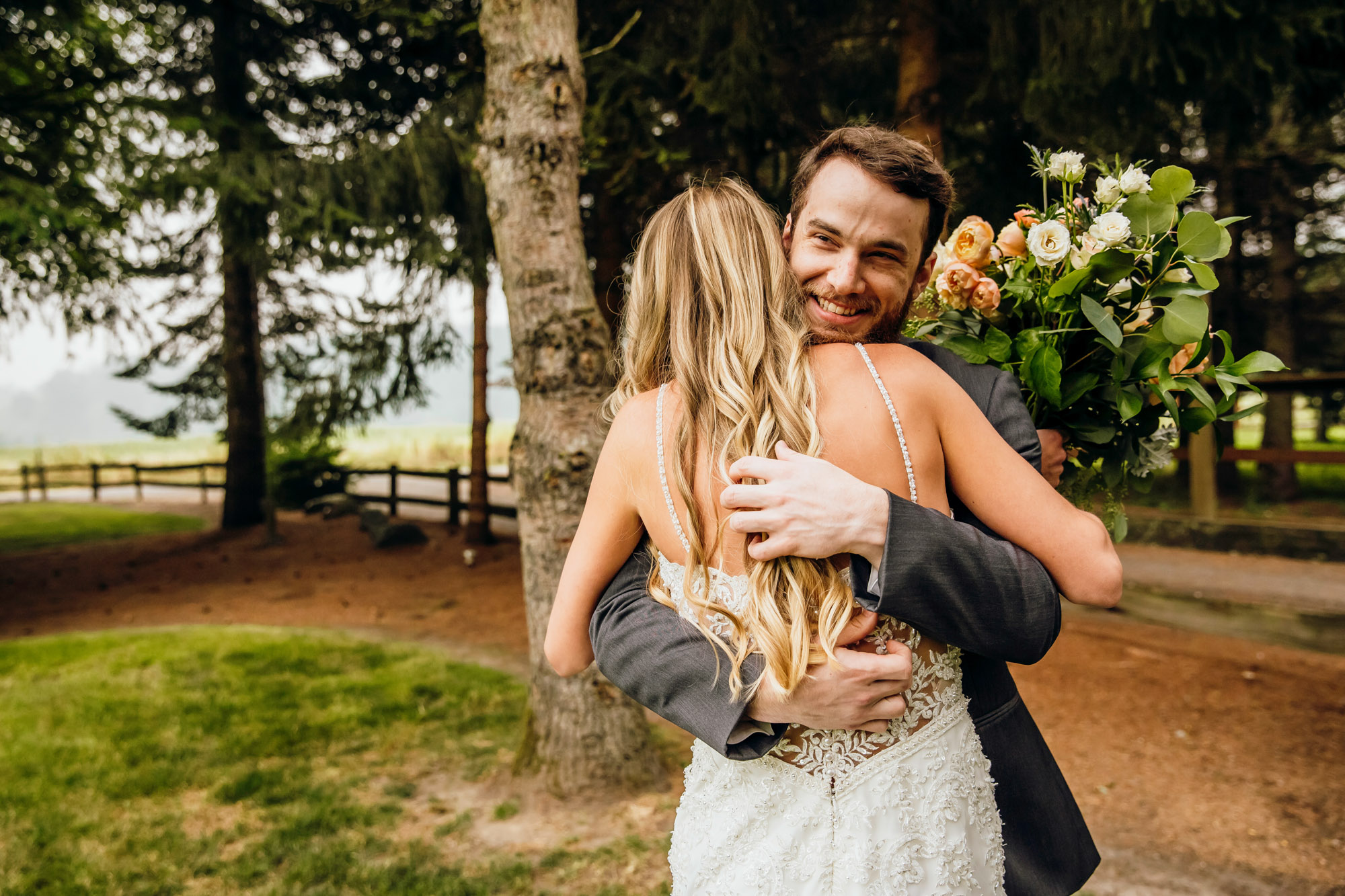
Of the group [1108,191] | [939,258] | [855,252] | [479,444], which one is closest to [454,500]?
[479,444]

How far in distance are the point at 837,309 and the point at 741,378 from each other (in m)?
0.35

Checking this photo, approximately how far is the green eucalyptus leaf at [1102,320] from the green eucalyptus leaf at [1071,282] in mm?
35

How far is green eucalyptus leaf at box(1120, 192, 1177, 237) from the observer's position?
1637 mm

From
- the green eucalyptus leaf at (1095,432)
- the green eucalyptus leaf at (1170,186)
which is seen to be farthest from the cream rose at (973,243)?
the green eucalyptus leaf at (1095,432)

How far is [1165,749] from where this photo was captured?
476cm

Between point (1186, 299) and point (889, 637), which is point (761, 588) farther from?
point (1186, 299)

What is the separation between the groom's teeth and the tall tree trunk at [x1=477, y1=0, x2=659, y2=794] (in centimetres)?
252

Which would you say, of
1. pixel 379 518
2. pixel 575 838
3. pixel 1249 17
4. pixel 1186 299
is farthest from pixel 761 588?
pixel 379 518

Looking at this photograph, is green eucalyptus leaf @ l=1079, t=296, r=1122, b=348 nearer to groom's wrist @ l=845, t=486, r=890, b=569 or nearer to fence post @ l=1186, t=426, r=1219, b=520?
groom's wrist @ l=845, t=486, r=890, b=569

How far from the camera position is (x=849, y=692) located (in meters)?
1.34

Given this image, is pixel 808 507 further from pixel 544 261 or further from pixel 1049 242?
pixel 544 261

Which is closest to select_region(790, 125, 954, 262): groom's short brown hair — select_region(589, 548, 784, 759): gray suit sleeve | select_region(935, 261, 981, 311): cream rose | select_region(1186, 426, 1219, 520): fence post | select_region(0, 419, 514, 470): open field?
select_region(935, 261, 981, 311): cream rose

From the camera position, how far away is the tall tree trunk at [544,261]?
397 centimetres

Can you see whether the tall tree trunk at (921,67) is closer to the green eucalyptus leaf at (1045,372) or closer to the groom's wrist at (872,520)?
the green eucalyptus leaf at (1045,372)
